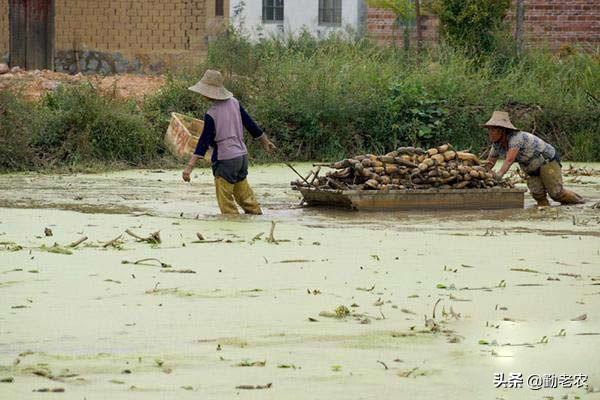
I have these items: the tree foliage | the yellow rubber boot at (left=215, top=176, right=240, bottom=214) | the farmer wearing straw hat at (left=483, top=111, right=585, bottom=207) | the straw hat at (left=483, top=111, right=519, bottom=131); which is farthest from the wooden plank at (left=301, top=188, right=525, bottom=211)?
the tree foliage

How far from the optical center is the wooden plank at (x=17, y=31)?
85.8 feet

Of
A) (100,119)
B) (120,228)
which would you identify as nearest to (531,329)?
(120,228)

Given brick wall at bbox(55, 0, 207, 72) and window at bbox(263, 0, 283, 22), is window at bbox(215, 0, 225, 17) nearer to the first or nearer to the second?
brick wall at bbox(55, 0, 207, 72)

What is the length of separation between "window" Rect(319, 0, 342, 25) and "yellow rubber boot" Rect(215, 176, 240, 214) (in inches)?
813

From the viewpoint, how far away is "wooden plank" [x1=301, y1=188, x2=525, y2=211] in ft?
45.5

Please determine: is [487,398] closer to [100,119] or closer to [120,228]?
[120,228]

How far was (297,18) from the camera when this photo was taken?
3338 centimetres

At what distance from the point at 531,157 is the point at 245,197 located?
319 centimetres

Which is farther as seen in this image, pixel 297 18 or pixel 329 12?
pixel 329 12

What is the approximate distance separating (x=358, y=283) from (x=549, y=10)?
21.2 meters

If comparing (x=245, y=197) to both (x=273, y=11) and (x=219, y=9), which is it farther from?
(x=273, y=11)

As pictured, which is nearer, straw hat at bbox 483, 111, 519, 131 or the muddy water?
the muddy water

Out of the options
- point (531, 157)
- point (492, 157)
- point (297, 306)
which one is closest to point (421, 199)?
point (492, 157)

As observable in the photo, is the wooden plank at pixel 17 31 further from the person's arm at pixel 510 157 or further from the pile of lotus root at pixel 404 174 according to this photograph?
the person's arm at pixel 510 157
